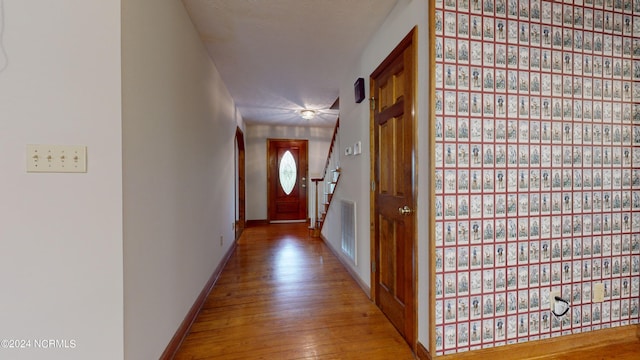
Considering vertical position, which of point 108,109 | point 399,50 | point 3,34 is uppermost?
point 399,50

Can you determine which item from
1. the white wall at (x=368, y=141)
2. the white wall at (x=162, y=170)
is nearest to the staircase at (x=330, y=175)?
the white wall at (x=368, y=141)

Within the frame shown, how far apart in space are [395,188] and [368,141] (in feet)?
2.04

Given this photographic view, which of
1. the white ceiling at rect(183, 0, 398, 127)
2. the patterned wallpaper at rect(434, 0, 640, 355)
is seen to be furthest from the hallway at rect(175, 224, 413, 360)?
the white ceiling at rect(183, 0, 398, 127)

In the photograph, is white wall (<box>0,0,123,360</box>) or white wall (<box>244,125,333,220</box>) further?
white wall (<box>244,125,333,220</box>)

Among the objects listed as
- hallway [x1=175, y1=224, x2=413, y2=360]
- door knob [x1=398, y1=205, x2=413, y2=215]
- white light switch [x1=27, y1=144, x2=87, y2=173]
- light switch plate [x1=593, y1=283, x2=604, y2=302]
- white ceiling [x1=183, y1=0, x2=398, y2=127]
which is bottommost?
hallway [x1=175, y1=224, x2=413, y2=360]

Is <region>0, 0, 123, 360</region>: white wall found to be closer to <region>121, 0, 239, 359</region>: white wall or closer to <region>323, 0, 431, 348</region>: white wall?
<region>121, 0, 239, 359</region>: white wall

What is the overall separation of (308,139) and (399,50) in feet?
15.3

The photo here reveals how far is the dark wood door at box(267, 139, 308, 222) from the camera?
6234mm

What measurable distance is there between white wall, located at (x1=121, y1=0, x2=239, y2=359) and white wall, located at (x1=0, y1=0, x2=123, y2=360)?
0.20 feet

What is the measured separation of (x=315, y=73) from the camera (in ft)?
9.87

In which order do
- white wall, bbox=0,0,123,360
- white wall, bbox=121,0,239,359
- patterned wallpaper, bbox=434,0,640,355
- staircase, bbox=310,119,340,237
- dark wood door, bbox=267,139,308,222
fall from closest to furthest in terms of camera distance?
white wall, bbox=0,0,123,360
white wall, bbox=121,0,239,359
patterned wallpaper, bbox=434,0,640,355
staircase, bbox=310,119,340,237
dark wood door, bbox=267,139,308,222

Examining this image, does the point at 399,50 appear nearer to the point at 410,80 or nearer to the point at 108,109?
the point at 410,80

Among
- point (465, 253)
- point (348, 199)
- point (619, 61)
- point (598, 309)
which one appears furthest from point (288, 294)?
point (619, 61)

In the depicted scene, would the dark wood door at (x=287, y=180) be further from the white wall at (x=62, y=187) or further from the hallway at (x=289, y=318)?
the white wall at (x=62, y=187)
